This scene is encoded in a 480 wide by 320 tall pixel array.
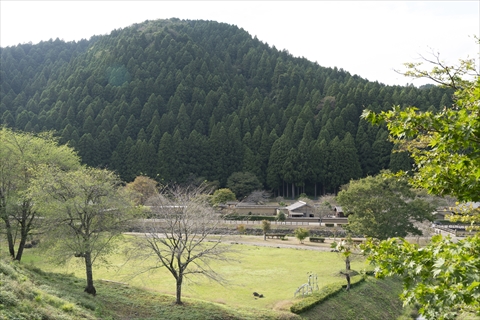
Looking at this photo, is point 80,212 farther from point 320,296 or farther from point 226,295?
point 320,296

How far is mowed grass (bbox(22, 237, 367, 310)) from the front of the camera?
59.8ft

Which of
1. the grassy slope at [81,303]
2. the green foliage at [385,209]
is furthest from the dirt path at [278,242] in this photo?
the grassy slope at [81,303]

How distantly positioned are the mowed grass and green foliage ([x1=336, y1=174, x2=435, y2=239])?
290cm

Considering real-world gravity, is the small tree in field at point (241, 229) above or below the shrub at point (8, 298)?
below

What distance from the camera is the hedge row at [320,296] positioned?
55.4 ft

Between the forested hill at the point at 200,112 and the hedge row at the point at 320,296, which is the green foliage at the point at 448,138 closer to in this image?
the hedge row at the point at 320,296

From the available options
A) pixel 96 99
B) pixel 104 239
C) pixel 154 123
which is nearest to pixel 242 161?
pixel 154 123

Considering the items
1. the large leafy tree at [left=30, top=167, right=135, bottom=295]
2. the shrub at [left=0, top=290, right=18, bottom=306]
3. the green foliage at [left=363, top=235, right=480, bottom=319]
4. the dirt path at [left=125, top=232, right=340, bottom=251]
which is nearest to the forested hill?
the dirt path at [left=125, top=232, right=340, bottom=251]

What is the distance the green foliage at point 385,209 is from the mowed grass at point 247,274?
2.90 m

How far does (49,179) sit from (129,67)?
7923 centimetres

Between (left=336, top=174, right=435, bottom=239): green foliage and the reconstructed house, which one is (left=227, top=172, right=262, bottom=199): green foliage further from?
(left=336, top=174, right=435, bottom=239): green foliage

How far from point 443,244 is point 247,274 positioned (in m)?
A: 19.5

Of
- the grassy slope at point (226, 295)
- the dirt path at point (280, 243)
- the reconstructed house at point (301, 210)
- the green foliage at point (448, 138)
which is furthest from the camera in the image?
the reconstructed house at point (301, 210)

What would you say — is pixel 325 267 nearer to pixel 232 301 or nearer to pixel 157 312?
pixel 232 301
